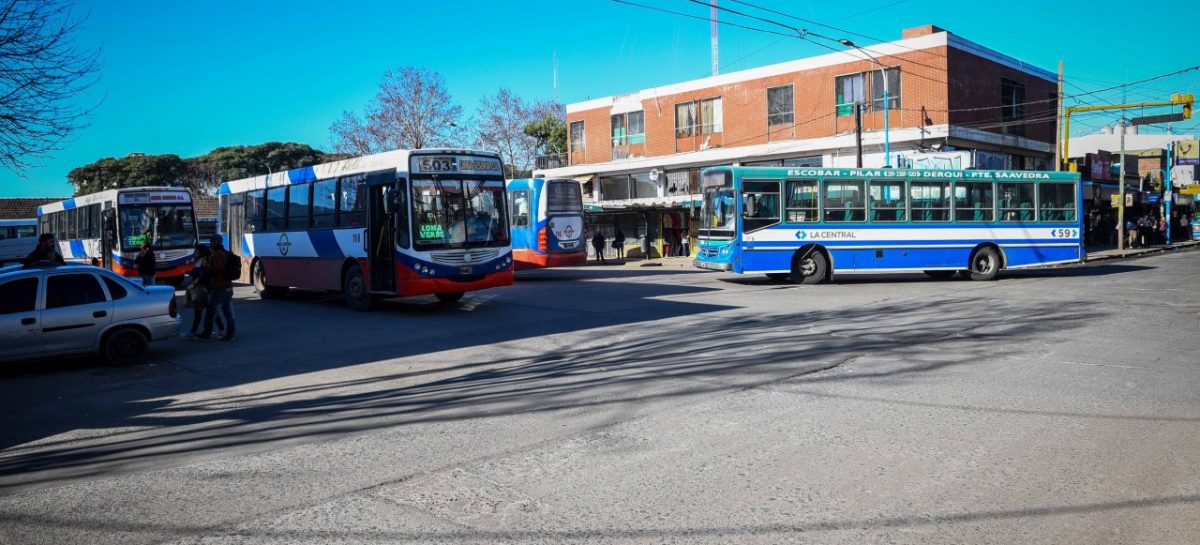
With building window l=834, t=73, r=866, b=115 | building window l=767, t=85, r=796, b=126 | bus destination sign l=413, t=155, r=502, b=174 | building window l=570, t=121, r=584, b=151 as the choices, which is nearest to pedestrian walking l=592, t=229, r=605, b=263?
building window l=570, t=121, r=584, b=151

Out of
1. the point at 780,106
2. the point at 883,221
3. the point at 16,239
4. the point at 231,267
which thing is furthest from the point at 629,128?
the point at 231,267

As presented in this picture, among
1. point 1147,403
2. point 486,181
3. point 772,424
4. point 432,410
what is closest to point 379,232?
point 486,181

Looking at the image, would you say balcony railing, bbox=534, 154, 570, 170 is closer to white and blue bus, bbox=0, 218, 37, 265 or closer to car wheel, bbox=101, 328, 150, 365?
white and blue bus, bbox=0, 218, 37, 265

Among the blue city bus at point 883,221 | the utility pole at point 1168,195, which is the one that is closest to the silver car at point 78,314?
the blue city bus at point 883,221

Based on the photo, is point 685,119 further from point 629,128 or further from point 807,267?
point 807,267

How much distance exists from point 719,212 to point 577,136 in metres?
26.3

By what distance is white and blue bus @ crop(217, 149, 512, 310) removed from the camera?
1598 centimetres

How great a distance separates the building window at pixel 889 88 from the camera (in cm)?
3403

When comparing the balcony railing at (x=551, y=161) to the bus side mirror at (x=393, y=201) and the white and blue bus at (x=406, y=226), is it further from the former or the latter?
the bus side mirror at (x=393, y=201)

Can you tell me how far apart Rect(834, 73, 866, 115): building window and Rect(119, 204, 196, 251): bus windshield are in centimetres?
2521

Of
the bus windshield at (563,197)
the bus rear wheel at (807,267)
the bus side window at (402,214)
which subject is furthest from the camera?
the bus windshield at (563,197)

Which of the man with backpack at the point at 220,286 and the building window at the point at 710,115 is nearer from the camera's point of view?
the man with backpack at the point at 220,286

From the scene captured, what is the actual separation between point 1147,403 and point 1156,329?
5.71m

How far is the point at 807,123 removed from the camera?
36500mm
